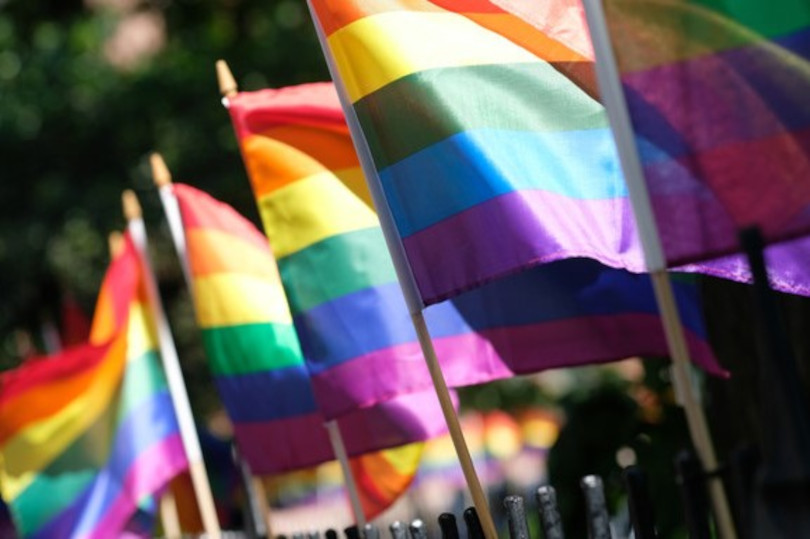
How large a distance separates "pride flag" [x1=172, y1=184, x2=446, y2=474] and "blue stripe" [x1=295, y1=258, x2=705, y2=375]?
117 centimetres

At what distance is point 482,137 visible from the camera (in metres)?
6.58

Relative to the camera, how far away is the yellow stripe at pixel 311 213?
27.6 ft

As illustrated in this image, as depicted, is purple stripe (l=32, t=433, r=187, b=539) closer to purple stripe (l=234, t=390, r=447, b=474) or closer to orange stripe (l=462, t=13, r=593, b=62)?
purple stripe (l=234, t=390, r=447, b=474)

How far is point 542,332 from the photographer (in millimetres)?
8180

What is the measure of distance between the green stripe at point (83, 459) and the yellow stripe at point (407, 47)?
189 inches

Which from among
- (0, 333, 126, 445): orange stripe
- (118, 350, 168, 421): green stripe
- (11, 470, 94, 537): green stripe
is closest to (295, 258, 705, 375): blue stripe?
(118, 350, 168, 421): green stripe

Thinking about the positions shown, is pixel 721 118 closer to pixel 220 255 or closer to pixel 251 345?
pixel 251 345

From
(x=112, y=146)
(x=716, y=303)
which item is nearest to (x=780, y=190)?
(x=716, y=303)

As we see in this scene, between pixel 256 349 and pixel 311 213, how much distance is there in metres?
1.53

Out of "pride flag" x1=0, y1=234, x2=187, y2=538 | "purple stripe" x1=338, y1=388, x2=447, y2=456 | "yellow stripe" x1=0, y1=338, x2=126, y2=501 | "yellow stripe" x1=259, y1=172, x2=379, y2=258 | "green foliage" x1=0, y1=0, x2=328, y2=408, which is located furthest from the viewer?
"green foliage" x1=0, y1=0, x2=328, y2=408

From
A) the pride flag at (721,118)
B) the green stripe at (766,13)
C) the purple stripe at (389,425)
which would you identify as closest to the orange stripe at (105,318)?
the purple stripe at (389,425)

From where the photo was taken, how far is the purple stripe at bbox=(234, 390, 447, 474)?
918 centimetres

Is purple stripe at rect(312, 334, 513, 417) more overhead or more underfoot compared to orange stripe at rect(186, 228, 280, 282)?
more underfoot

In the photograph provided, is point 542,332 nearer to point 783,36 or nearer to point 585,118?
point 585,118
